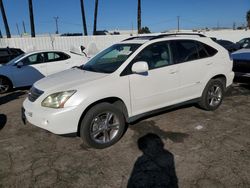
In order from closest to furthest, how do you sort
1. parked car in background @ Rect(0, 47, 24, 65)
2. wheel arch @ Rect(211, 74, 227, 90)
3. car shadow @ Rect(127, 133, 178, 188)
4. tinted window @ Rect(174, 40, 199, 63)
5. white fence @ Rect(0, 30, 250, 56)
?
car shadow @ Rect(127, 133, 178, 188)
tinted window @ Rect(174, 40, 199, 63)
wheel arch @ Rect(211, 74, 227, 90)
parked car in background @ Rect(0, 47, 24, 65)
white fence @ Rect(0, 30, 250, 56)

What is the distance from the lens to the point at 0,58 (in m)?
10.6

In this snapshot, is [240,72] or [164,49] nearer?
[164,49]

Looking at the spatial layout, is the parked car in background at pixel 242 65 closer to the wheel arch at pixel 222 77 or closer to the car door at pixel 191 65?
the wheel arch at pixel 222 77

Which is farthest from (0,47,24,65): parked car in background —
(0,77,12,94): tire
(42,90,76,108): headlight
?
(42,90,76,108): headlight

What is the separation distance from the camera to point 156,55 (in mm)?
4465

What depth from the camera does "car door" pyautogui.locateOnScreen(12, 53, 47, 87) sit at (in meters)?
8.35

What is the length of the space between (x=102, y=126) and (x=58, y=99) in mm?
818

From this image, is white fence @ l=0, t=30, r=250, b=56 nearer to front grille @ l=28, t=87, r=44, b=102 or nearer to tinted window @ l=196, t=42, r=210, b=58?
tinted window @ l=196, t=42, r=210, b=58

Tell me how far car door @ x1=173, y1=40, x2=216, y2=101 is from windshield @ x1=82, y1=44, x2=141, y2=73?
37.0 inches

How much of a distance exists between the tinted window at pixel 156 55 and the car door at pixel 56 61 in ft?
17.7

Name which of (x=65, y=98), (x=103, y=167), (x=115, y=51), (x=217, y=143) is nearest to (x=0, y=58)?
(x=115, y=51)

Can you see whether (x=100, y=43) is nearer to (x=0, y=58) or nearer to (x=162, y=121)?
(x=0, y=58)

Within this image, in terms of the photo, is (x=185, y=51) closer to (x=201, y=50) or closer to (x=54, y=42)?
(x=201, y=50)

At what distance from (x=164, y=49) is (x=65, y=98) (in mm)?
2131
